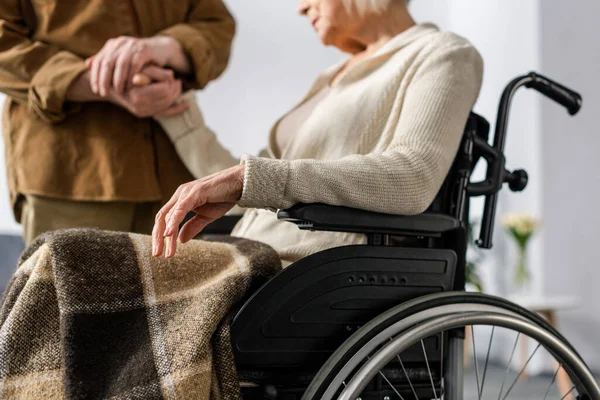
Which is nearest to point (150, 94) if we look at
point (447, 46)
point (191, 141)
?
point (191, 141)

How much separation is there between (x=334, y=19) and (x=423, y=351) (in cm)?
69

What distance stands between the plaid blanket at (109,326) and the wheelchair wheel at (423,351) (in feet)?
0.47

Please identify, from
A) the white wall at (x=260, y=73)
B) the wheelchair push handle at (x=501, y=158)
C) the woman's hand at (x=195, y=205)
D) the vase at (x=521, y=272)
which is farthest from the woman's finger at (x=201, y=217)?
the white wall at (x=260, y=73)

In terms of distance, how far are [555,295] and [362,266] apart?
2.97 m

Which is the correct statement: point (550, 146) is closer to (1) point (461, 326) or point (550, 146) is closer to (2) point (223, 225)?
(2) point (223, 225)

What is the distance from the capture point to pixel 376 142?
126 centimetres

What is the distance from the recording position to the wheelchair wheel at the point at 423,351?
36.2 inches

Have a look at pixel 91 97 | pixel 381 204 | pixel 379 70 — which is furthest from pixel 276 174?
pixel 91 97

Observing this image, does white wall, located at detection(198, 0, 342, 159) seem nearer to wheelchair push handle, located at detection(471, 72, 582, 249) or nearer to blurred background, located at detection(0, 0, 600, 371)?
blurred background, located at detection(0, 0, 600, 371)

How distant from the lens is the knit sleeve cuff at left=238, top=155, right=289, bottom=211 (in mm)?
908

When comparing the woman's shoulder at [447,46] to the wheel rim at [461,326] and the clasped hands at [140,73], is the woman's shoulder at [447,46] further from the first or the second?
the clasped hands at [140,73]

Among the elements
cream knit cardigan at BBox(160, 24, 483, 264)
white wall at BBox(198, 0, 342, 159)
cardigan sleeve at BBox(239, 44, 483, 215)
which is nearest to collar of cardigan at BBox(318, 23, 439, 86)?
cream knit cardigan at BBox(160, 24, 483, 264)

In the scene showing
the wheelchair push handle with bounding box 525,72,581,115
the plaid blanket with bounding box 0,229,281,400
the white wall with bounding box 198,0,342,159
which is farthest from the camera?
the white wall with bounding box 198,0,342,159

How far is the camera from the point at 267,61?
4371mm
